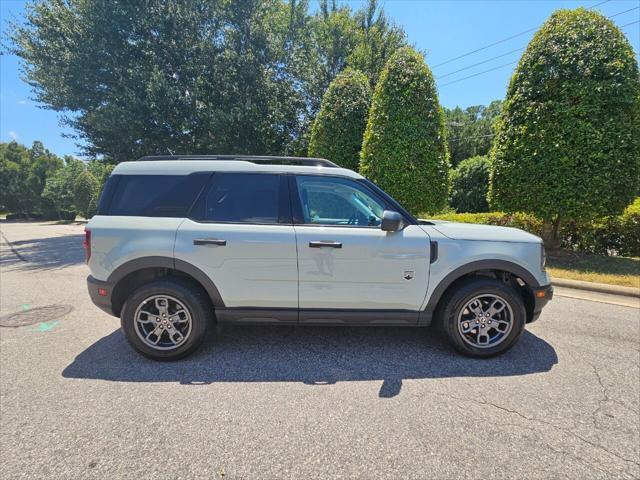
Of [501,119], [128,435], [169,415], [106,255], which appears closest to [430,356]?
[169,415]

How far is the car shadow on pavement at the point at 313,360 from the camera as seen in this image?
2805mm

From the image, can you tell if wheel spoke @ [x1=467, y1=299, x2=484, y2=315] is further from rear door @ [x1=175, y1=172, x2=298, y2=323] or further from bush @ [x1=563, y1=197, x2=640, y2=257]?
bush @ [x1=563, y1=197, x2=640, y2=257]

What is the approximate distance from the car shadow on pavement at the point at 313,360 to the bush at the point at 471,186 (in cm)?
1545

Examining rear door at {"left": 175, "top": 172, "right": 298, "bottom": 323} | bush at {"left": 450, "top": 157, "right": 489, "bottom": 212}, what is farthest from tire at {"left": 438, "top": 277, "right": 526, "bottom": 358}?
bush at {"left": 450, "top": 157, "right": 489, "bottom": 212}

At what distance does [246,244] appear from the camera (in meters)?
2.94

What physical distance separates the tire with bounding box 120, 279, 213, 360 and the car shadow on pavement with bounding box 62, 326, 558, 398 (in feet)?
0.49

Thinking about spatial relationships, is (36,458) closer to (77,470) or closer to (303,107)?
(77,470)

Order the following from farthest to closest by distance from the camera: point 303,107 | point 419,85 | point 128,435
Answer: point 303,107 → point 419,85 → point 128,435

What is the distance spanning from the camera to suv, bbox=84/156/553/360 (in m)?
2.96

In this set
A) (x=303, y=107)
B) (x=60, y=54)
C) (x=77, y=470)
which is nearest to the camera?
(x=77, y=470)

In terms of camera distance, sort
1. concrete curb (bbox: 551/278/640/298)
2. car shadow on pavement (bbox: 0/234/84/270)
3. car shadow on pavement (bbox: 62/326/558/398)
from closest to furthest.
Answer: car shadow on pavement (bbox: 62/326/558/398), concrete curb (bbox: 551/278/640/298), car shadow on pavement (bbox: 0/234/84/270)

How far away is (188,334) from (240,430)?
1204 mm

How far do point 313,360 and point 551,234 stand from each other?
303 inches

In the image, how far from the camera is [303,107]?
1567cm
